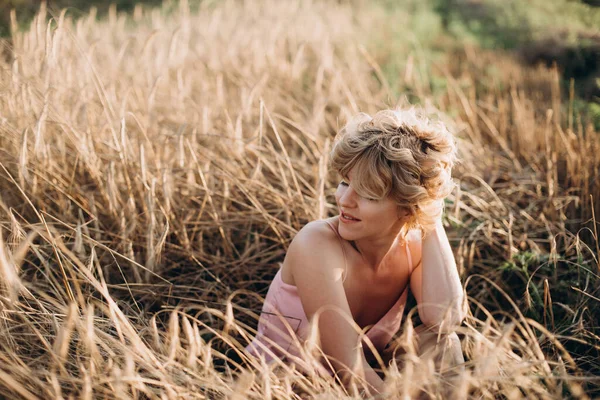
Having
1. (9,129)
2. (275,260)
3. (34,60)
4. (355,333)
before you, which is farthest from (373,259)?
(34,60)

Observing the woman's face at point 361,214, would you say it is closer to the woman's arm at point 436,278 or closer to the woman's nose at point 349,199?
the woman's nose at point 349,199

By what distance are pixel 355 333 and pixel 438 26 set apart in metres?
6.14

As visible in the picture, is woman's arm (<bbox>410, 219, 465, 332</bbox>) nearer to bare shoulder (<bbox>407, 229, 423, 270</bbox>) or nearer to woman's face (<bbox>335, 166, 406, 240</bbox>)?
bare shoulder (<bbox>407, 229, 423, 270</bbox>)

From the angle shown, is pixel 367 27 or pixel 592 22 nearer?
pixel 592 22

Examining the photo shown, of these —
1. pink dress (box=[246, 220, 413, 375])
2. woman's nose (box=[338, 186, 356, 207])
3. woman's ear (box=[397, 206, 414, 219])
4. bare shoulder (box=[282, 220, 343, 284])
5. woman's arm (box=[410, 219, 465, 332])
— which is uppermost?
woman's nose (box=[338, 186, 356, 207])

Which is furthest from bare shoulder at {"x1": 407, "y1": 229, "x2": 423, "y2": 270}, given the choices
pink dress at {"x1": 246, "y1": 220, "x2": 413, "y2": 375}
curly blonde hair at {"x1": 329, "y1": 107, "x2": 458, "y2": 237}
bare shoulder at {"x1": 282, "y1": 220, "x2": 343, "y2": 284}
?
bare shoulder at {"x1": 282, "y1": 220, "x2": 343, "y2": 284}

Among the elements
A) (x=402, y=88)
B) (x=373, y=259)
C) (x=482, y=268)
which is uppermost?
(x=402, y=88)

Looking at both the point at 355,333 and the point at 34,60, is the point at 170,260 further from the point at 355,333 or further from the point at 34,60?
the point at 34,60

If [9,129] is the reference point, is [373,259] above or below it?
below

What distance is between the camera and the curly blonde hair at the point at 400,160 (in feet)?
4.75

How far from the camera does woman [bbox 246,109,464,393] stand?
1460mm

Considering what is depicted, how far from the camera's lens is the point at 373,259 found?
1.68 meters

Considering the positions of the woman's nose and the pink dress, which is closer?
the woman's nose

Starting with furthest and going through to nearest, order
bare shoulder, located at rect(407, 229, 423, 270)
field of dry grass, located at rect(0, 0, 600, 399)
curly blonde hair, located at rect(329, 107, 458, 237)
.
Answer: bare shoulder, located at rect(407, 229, 423, 270) < curly blonde hair, located at rect(329, 107, 458, 237) < field of dry grass, located at rect(0, 0, 600, 399)
